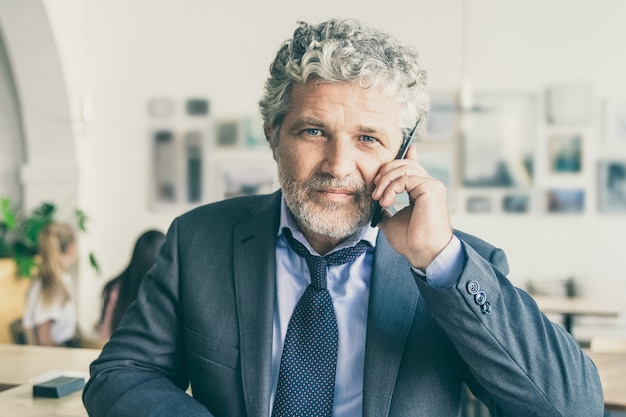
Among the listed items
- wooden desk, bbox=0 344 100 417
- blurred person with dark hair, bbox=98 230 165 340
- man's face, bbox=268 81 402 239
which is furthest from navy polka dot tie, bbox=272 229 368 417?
blurred person with dark hair, bbox=98 230 165 340

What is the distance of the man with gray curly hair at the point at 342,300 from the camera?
1.39 m

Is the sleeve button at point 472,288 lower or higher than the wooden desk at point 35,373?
higher

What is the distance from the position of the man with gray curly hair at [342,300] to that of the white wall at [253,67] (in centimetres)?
452

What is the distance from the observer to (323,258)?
64.0 inches

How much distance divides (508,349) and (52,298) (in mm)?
4042

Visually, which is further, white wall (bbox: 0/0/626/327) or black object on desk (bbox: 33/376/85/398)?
white wall (bbox: 0/0/626/327)

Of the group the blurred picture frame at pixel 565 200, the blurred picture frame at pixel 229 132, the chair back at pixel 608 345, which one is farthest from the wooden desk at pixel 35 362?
the blurred picture frame at pixel 565 200

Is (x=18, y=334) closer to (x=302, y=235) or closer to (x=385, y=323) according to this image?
(x=302, y=235)

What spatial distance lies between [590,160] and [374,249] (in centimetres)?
484

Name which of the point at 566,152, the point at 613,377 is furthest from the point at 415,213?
the point at 566,152

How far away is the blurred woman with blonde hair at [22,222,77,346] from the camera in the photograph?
461 centimetres

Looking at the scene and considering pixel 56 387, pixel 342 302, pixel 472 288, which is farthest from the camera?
pixel 56 387

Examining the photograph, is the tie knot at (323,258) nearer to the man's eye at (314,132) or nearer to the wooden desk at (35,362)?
the man's eye at (314,132)

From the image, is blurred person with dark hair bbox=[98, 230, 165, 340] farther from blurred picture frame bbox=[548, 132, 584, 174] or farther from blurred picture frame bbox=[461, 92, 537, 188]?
blurred picture frame bbox=[548, 132, 584, 174]
